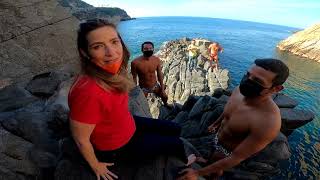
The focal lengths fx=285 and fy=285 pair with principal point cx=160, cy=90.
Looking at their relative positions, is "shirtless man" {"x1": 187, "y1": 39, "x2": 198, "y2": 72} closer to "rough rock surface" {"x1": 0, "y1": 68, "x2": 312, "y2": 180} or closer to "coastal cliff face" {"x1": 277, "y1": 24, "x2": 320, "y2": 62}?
"rough rock surface" {"x1": 0, "y1": 68, "x2": 312, "y2": 180}

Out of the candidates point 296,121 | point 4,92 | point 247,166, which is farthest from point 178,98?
point 4,92

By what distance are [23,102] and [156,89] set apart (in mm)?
5882

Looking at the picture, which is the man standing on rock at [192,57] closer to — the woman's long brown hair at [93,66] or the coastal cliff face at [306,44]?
the coastal cliff face at [306,44]

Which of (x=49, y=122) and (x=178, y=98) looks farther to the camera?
(x=178, y=98)

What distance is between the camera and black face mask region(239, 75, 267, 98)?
4266 mm

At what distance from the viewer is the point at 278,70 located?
4.12 metres

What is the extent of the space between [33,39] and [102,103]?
240 inches

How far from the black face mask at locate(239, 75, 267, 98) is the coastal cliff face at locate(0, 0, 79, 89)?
4422mm

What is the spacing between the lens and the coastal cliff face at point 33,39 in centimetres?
714

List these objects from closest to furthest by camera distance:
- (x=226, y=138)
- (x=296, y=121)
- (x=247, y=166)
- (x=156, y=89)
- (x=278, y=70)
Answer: (x=278, y=70)
(x=226, y=138)
(x=247, y=166)
(x=156, y=89)
(x=296, y=121)

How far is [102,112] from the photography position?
2973mm

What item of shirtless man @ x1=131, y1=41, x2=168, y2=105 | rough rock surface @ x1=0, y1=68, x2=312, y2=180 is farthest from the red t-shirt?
shirtless man @ x1=131, y1=41, x2=168, y2=105

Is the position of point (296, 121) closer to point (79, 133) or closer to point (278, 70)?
point (278, 70)

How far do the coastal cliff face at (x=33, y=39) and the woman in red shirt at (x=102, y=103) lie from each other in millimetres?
4179
